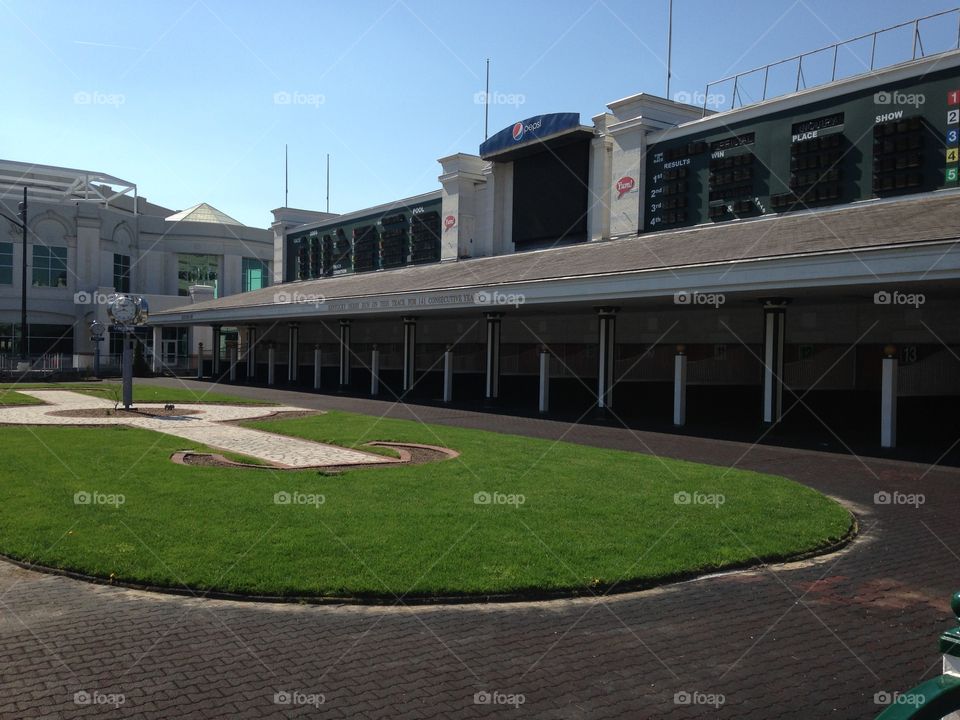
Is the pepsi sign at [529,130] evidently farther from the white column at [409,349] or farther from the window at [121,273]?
the window at [121,273]

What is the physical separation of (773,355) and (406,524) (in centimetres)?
1317

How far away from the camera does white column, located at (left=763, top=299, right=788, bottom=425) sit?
18.8 metres

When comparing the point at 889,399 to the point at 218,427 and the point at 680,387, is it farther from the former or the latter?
the point at 218,427

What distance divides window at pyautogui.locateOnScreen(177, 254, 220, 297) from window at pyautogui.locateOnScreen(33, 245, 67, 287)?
979 centimetres

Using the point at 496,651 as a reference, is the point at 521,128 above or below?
above

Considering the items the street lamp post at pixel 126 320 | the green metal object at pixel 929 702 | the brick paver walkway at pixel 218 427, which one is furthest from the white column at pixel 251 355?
the green metal object at pixel 929 702

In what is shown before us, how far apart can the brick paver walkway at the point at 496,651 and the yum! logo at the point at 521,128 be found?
974 inches

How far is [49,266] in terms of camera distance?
54.4 m

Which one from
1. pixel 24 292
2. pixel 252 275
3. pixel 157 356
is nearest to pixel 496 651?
pixel 24 292

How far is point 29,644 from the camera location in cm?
562

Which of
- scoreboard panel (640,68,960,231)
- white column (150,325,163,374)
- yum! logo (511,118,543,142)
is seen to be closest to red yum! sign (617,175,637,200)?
scoreboard panel (640,68,960,231)

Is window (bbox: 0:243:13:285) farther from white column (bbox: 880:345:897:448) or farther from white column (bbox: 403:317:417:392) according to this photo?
white column (bbox: 880:345:897:448)

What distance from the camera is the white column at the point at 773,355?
18.8m

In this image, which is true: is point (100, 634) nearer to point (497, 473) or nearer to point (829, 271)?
point (497, 473)
